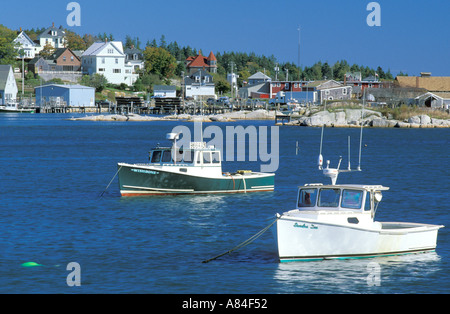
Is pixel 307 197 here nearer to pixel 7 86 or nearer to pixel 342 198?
pixel 342 198

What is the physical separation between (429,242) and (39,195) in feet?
89.0

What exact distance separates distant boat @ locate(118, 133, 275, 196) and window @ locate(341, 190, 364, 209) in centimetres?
1629

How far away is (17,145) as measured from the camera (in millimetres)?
93062

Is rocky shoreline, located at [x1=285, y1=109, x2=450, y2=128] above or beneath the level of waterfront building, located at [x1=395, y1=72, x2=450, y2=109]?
beneath

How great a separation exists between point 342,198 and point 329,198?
47 centimetres

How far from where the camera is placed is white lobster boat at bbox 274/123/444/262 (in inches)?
956

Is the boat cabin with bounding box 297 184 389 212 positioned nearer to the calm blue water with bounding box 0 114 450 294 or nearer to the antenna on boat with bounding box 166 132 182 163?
the calm blue water with bounding box 0 114 450 294

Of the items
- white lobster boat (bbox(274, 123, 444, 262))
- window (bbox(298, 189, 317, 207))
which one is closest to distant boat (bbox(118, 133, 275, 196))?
window (bbox(298, 189, 317, 207))

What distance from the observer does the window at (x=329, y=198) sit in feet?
84.3

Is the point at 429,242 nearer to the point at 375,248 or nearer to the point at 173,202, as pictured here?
the point at 375,248

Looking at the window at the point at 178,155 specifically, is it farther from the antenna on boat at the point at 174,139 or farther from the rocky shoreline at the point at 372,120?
the rocky shoreline at the point at 372,120

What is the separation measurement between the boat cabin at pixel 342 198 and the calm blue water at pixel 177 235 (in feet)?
6.27

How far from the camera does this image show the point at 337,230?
2444cm

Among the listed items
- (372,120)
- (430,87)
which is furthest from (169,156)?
(430,87)
